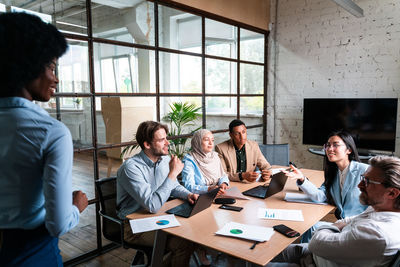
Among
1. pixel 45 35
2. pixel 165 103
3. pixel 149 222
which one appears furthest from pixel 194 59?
pixel 45 35

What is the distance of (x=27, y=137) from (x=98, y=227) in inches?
87.3

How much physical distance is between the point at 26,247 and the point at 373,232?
4.28 ft

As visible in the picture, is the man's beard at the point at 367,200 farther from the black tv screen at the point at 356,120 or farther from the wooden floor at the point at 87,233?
the black tv screen at the point at 356,120

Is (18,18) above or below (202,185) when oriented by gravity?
above

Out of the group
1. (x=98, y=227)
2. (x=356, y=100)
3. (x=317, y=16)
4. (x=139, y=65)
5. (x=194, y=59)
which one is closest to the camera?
(x=98, y=227)

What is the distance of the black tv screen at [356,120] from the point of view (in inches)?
154

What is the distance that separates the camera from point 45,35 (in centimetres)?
95

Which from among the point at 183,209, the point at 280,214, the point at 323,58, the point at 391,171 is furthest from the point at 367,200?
the point at 323,58

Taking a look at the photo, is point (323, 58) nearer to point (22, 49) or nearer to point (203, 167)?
point (203, 167)

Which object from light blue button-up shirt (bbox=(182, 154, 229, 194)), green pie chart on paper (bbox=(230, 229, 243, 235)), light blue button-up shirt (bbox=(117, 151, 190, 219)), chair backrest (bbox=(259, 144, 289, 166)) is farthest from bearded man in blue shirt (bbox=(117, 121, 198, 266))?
chair backrest (bbox=(259, 144, 289, 166))

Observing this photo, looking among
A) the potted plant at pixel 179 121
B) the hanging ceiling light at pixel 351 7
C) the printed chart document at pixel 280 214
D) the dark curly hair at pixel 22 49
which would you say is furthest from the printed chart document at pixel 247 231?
the hanging ceiling light at pixel 351 7

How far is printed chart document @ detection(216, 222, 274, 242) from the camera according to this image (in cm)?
159

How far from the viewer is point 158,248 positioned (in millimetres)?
1809

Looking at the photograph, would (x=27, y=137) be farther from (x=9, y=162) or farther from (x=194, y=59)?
(x=194, y=59)
